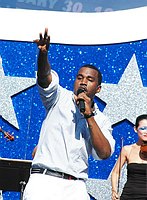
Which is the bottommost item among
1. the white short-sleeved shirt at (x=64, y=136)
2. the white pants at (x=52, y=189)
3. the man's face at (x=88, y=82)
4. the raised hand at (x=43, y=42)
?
the white pants at (x=52, y=189)

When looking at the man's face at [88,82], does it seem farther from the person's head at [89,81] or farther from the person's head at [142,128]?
the person's head at [142,128]

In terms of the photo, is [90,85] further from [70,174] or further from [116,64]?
[116,64]

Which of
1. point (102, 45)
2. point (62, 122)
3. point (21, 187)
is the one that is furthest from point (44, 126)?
point (102, 45)

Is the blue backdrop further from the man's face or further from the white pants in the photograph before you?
the white pants

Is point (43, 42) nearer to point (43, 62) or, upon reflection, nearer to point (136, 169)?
point (43, 62)

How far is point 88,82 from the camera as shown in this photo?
2.00 meters

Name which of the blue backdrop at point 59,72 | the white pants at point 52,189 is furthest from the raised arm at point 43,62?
the blue backdrop at point 59,72

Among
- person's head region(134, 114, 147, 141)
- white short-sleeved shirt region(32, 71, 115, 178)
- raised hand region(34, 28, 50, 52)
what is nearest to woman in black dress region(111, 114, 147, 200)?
person's head region(134, 114, 147, 141)

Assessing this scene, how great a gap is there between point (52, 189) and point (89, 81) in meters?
0.52

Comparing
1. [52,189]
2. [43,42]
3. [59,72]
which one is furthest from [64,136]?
[59,72]

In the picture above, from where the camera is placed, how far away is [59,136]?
1892 mm

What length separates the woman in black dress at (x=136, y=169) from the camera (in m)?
3.15

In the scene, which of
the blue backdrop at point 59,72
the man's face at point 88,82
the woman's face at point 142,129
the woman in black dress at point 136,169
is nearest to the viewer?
the man's face at point 88,82

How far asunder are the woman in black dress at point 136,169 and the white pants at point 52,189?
1368mm
